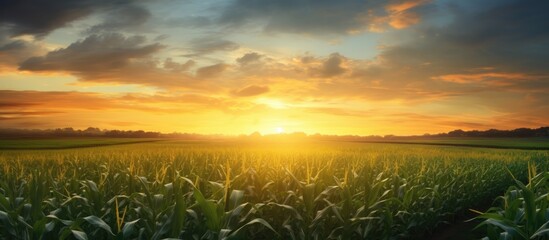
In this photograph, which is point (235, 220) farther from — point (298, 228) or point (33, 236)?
point (33, 236)

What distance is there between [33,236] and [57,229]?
45cm

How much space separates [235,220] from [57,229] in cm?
244

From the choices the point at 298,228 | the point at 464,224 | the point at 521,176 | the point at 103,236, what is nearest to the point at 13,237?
the point at 103,236

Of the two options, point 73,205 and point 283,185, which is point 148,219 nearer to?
point 73,205

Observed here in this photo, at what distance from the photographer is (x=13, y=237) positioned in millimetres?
5305

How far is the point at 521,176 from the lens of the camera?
811 inches

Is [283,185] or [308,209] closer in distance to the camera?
[308,209]

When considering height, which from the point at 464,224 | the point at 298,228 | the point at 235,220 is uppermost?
the point at 235,220

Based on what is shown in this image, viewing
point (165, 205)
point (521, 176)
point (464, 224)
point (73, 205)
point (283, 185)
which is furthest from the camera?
point (521, 176)

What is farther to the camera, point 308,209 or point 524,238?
point 308,209

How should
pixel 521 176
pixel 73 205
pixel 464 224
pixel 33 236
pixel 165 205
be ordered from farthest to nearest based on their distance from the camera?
pixel 521 176 < pixel 464 224 < pixel 73 205 < pixel 165 205 < pixel 33 236

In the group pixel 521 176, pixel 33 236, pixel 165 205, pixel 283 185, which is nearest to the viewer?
pixel 33 236

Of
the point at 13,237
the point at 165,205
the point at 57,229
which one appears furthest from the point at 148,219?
the point at 13,237

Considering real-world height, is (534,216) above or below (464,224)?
above
